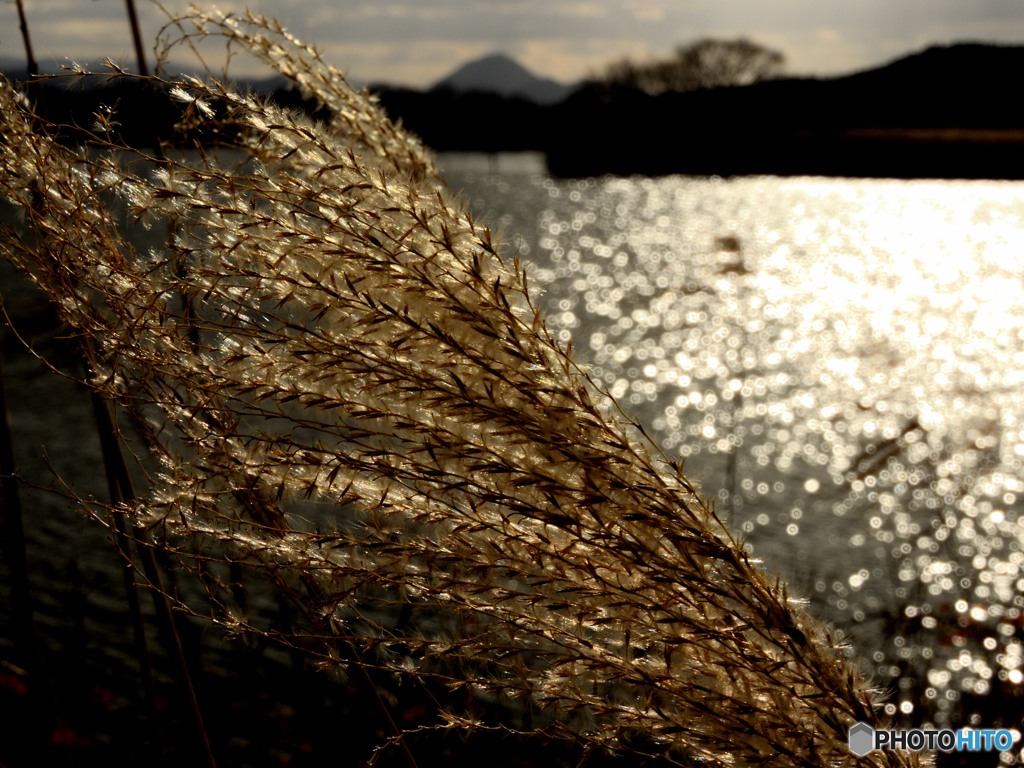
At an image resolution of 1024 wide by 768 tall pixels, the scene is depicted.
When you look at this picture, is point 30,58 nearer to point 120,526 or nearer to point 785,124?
point 120,526

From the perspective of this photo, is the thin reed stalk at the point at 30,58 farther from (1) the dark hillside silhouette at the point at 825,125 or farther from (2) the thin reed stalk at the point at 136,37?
(1) the dark hillside silhouette at the point at 825,125

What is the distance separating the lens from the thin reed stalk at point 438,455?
3.46 ft

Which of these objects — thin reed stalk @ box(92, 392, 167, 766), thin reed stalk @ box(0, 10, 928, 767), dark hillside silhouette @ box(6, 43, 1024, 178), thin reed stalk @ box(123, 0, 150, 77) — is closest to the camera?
thin reed stalk @ box(0, 10, 928, 767)

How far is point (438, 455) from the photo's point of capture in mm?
1070

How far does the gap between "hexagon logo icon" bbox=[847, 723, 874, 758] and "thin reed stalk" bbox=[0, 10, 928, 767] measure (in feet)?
0.04

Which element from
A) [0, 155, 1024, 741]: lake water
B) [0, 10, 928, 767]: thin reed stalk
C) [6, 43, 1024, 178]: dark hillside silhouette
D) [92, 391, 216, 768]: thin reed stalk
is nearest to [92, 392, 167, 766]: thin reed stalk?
[92, 391, 216, 768]: thin reed stalk

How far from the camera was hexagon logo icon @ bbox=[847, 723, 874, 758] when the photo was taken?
1.05 m

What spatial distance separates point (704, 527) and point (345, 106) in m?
0.96

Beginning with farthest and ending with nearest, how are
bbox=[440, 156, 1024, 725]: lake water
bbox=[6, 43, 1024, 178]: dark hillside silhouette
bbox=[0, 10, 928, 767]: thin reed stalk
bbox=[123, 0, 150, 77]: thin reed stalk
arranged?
bbox=[6, 43, 1024, 178]: dark hillside silhouette < bbox=[440, 156, 1024, 725]: lake water < bbox=[123, 0, 150, 77]: thin reed stalk < bbox=[0, 10, 928, 767]: thin reed stalk

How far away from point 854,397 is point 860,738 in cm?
2075

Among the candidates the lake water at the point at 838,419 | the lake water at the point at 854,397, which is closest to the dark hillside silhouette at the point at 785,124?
the lake water at the point at 854,397

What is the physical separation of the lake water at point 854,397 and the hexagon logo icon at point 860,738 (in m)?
0.22

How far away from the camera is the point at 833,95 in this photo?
68750mm

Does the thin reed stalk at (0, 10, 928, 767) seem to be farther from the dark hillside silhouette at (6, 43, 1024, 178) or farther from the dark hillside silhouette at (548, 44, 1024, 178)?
the dark hillside silhouette at (548, 44, 1024, 178)
